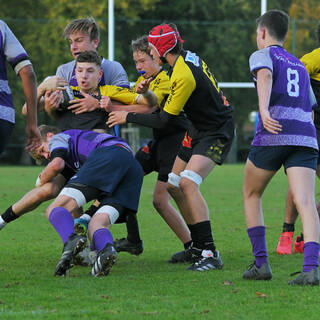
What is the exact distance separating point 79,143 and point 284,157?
1690 millimetres

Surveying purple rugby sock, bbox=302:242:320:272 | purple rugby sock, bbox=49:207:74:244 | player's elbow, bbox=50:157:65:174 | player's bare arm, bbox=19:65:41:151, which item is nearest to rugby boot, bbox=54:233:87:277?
purple rugby sock, bbox=49:207:74:244

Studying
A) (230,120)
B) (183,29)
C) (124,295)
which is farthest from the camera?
(183,29)

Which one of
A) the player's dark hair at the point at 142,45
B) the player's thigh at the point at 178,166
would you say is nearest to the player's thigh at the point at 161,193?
the player's thigh at the point at 178,166

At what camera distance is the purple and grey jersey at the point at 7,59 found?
5348 millimetres

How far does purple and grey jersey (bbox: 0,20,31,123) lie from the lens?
5348 mm

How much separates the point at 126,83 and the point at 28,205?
1.44 meters

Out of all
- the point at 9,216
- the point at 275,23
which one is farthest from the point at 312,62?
the point at 9,216

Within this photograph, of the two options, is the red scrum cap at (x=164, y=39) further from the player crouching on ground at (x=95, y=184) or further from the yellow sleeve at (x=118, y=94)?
the player crouching on ground at (x=95, y=184)

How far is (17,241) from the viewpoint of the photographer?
26.5 feet

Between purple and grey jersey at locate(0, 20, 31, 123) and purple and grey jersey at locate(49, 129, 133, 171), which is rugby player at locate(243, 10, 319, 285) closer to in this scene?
purple and grey jersey at locate(49, 129, 133, 171)

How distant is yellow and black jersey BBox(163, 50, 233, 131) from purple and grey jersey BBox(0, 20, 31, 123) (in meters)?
1.34

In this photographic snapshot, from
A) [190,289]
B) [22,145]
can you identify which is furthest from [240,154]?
[190,289]

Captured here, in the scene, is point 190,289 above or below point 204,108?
below

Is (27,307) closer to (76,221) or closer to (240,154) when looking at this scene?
(76,221)
